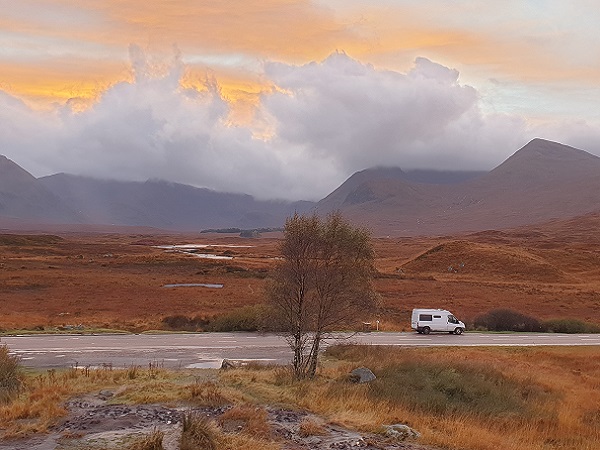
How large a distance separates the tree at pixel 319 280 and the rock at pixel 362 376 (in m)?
1.45

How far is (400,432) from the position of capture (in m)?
12.6

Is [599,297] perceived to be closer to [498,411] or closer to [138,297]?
[138,297]

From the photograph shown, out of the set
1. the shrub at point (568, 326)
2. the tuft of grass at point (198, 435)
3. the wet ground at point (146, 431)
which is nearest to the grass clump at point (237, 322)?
the shrub at point (568, 326)

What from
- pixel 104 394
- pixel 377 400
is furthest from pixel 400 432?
pixel 104 394

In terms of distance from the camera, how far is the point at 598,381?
76.6 ft

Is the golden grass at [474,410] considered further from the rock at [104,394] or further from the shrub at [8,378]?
the shrub at [8,378]

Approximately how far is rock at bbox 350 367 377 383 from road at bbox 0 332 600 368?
7061 mm

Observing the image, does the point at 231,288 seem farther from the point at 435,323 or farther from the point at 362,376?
the point at 362,376

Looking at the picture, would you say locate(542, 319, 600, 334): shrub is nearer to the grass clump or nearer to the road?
the road

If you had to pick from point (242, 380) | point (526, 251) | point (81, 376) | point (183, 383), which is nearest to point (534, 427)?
point (242, 380)

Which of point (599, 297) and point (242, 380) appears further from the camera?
Answer: point (599, 297)

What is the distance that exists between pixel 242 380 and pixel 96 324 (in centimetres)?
2427

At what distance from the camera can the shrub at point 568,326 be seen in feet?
138

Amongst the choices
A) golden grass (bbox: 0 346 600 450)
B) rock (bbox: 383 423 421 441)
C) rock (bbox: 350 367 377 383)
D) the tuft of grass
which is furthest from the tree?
the tuft of grass
